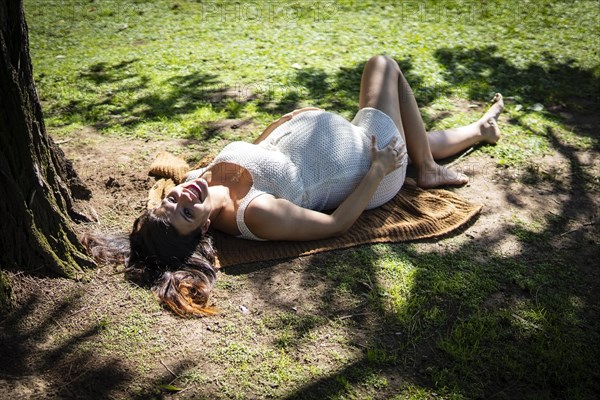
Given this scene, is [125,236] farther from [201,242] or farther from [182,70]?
[182,70]

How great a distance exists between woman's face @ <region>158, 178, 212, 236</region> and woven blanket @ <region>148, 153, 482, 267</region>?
1.30 ft

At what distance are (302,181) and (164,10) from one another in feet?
19.1

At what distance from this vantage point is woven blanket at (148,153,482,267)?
14.0 feet

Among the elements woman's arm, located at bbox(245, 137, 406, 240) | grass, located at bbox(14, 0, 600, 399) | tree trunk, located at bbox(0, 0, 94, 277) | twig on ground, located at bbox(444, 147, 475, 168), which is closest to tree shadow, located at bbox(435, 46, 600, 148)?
grass, located at bbox(14, 0, 600, 399)

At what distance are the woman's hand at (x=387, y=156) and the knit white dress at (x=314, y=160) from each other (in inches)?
3.4

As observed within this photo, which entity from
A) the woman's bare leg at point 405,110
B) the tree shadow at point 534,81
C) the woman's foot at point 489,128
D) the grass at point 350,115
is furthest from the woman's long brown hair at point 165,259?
the tree shadow at point 534,81

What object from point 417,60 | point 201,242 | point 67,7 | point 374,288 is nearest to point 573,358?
point 374,288

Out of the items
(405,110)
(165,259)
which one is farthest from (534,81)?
(165,259)

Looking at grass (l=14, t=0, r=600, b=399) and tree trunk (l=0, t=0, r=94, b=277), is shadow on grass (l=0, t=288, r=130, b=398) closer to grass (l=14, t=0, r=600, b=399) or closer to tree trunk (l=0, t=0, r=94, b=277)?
grass (l=14, t=0, r=600, b=399)

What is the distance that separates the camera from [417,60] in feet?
24.7

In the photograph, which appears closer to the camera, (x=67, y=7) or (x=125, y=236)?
(x=125, y=236)

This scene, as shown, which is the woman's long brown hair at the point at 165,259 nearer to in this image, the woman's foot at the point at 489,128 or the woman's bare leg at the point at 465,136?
the woman's bare leg at the point at 465,136

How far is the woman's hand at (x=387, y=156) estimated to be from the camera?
179 inches

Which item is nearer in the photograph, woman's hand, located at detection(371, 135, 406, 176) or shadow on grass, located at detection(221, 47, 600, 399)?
shadow on grass, located at detection(221, 47, 600, 399)
